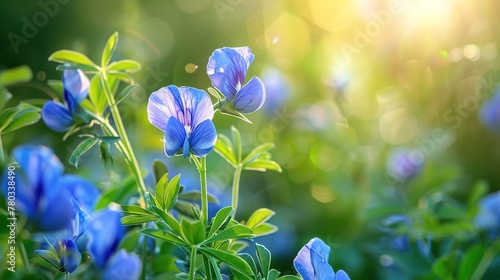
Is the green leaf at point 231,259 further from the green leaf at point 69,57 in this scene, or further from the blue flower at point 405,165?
the blue flower at point 405,165

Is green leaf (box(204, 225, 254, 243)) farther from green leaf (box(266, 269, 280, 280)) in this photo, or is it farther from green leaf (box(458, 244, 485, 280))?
green leaf (box(458, 244, 485, 280))

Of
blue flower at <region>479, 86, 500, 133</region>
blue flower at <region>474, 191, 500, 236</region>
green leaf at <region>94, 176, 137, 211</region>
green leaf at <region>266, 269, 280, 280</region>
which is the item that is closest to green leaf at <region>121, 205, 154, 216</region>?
green leaf at <region>266, 269, 280, 280</region>

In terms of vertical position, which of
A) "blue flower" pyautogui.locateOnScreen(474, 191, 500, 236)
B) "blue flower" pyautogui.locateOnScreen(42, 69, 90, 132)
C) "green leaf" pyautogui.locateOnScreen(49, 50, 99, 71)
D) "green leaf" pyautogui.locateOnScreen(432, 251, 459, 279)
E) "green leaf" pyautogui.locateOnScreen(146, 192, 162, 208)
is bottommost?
"green leaf" pyautogui.locateOnScreen(432, 251, 459, 279)

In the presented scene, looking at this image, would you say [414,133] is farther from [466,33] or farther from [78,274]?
[78,274]

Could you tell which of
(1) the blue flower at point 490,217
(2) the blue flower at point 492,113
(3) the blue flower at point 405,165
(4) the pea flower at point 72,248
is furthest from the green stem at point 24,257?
(2) the blue flower at point 492,113

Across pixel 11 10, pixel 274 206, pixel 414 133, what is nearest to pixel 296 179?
pixel 274 206

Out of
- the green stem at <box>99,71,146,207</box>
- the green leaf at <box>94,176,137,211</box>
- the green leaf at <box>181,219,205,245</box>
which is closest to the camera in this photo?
the green leaf at <box>181,219,205,245</box>

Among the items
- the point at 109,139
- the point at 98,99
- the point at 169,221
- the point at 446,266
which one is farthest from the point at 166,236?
the point at 446,266
